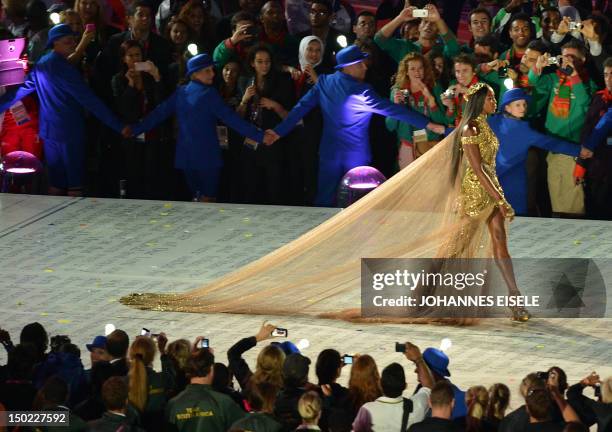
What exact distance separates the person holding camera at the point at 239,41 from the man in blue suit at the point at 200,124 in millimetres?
272

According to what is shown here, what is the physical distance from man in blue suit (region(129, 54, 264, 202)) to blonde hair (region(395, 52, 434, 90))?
1.35 metres

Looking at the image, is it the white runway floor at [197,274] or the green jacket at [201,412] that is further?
the white runway floor at [197,274]

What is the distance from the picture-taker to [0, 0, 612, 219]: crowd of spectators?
15.7m

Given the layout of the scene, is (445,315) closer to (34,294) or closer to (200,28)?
(34,294)

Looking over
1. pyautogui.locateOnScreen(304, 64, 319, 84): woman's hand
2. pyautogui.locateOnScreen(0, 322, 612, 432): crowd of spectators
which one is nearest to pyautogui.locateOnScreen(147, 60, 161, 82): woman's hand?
pyautogui.locateOnScreen(304, 64, 319, 84): woman's hand

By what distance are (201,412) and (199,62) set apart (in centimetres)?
714

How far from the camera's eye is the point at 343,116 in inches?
630

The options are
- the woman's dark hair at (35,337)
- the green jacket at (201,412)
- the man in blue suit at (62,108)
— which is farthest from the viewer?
the man in blue suit at (62,108)

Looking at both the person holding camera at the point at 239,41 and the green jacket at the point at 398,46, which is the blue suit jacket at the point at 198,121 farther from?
the green jacket at the point at 398,46

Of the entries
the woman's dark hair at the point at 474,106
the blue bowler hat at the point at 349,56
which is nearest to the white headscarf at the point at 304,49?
the blue bowler hat at the point at 349,56

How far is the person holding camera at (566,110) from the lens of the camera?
15.6 m

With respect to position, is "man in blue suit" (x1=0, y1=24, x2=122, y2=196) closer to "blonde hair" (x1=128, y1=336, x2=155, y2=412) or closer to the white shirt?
"blonde hair" (x1=128, y1=336, x2=155, y2=412)

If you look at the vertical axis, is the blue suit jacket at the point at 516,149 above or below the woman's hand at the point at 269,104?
below

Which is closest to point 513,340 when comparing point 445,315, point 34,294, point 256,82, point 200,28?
point 445,315
